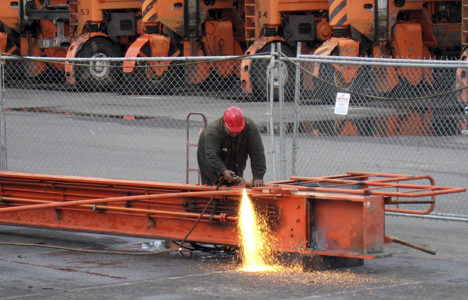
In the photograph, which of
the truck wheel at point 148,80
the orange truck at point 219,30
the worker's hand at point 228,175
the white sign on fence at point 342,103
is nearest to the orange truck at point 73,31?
the truck wheel at point 148,80

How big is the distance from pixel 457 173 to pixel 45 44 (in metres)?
17.8

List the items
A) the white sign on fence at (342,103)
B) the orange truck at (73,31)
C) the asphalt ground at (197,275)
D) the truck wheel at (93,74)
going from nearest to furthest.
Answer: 1. the asphalt ground at (197,275)
2. the white sign on fence at (342,103)
3. the truck wheel at (93,74)
4. the orange truck at (73,31)

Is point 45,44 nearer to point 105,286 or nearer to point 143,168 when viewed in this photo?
point 143,168

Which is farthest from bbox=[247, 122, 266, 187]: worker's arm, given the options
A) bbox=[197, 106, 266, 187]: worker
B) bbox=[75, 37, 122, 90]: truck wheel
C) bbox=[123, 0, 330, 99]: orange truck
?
bbox=[75, 37, 122, 90]: truck wheel

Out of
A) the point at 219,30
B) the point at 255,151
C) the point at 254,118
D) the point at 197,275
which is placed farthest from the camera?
the point at 219,30

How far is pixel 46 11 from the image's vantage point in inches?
1208

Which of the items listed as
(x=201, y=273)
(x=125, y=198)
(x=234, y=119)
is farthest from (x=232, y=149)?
(x=201, y=273)

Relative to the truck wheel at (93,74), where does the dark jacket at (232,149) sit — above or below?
below

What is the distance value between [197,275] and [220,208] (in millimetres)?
880

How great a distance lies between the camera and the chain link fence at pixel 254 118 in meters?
12.3

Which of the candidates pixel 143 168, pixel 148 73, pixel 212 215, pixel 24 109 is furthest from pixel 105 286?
pixel 148 73

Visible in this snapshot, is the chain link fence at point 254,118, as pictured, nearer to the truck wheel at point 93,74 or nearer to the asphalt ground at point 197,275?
the truck wheel at point 93,74

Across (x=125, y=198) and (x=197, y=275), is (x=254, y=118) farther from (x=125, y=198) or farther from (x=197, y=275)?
(x=197, y=275)

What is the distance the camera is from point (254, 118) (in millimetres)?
20516
